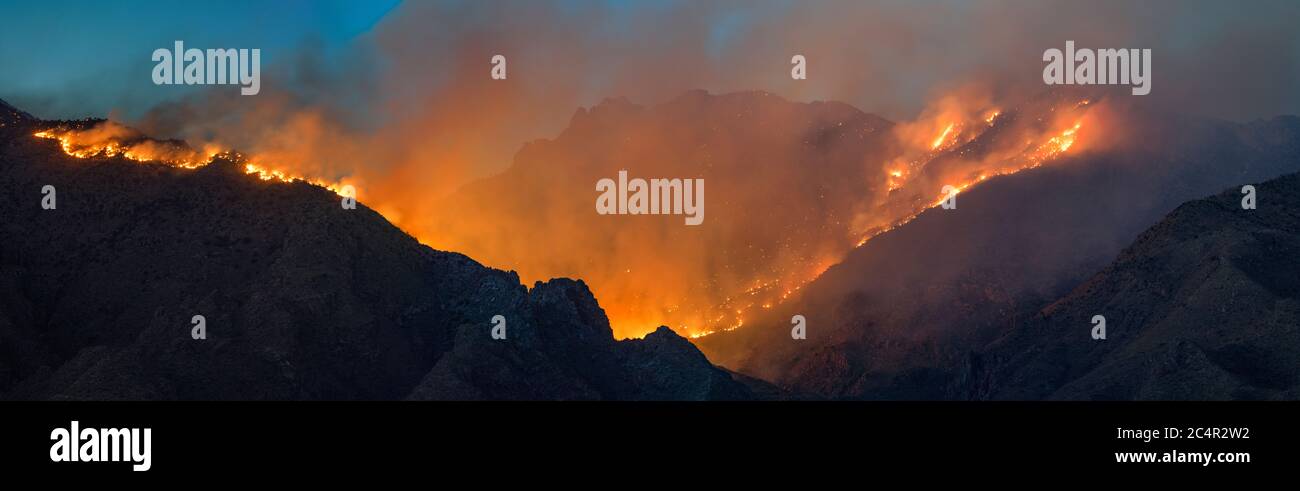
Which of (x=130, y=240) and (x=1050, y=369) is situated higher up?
(x=130, y=240)

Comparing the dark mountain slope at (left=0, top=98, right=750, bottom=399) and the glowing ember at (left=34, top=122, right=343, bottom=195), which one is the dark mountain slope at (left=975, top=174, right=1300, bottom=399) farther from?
the glowing ember at (left=34, top=122, right=343, bottom=195)

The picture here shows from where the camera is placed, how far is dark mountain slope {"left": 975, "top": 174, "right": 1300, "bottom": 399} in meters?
116

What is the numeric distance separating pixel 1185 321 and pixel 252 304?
9702 cm

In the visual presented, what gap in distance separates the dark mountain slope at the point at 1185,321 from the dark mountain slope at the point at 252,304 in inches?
1595

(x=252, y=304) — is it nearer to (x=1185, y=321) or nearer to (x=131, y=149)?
(x=131, y=149)

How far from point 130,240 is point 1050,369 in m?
103

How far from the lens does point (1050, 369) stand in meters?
143

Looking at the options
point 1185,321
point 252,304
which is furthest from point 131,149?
point 1185,321

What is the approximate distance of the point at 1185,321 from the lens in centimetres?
13000
